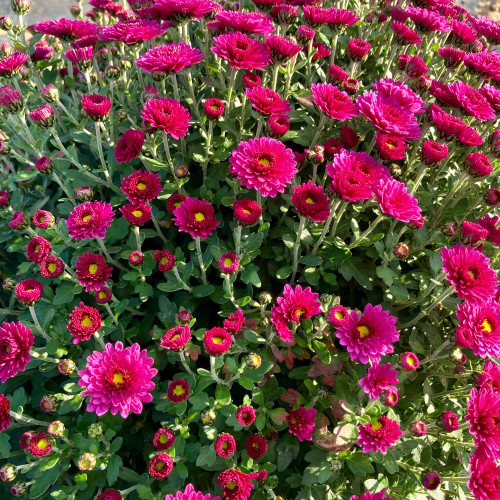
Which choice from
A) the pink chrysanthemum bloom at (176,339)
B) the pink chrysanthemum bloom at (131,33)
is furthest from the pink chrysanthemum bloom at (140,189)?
the pink chrysanthemum bloom at (131,33)

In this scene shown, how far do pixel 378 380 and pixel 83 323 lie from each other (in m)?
1.13

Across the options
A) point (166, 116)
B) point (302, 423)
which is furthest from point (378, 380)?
point (166, 116)

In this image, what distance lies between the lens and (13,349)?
1561 millimetres

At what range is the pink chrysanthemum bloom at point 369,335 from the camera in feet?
5.21

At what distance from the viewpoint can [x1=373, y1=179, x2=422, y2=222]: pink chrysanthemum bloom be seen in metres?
1.67

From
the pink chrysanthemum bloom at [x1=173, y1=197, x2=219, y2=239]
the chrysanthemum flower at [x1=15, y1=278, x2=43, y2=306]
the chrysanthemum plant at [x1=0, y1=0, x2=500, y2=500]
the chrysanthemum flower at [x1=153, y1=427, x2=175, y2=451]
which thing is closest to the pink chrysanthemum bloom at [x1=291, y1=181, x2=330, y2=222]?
the chrysanthemum plant at [x1=0, y1=0, x2=500, y2=500]

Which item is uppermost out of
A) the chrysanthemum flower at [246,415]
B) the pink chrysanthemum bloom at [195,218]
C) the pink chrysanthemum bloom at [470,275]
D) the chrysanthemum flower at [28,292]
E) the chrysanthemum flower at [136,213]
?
the pink chrysanthemum bloom at [470,275]

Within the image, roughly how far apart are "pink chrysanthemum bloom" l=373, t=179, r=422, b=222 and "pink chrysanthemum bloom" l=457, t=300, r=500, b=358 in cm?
40

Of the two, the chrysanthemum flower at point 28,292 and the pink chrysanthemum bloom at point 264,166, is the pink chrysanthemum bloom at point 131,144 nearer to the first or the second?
the pink chrysanthemum bloom at point 264,166

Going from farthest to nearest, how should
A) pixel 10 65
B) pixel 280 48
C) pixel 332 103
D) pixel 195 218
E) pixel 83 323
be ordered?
pixel 10 65 < pixel 280 48 < pixel 332 103 < pixel 195 218 < pixel 83 323

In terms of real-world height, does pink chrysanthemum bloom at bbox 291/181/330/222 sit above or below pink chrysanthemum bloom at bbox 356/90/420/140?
below

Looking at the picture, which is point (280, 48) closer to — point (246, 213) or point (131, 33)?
point (131, 33)

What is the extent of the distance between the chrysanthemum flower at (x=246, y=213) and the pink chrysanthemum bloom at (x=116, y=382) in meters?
0.64

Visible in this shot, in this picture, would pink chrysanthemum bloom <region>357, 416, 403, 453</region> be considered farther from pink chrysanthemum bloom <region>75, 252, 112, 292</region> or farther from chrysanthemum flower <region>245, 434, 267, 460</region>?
pink chrysanthemum bloom <region>75, 252, 112, 292</region>
